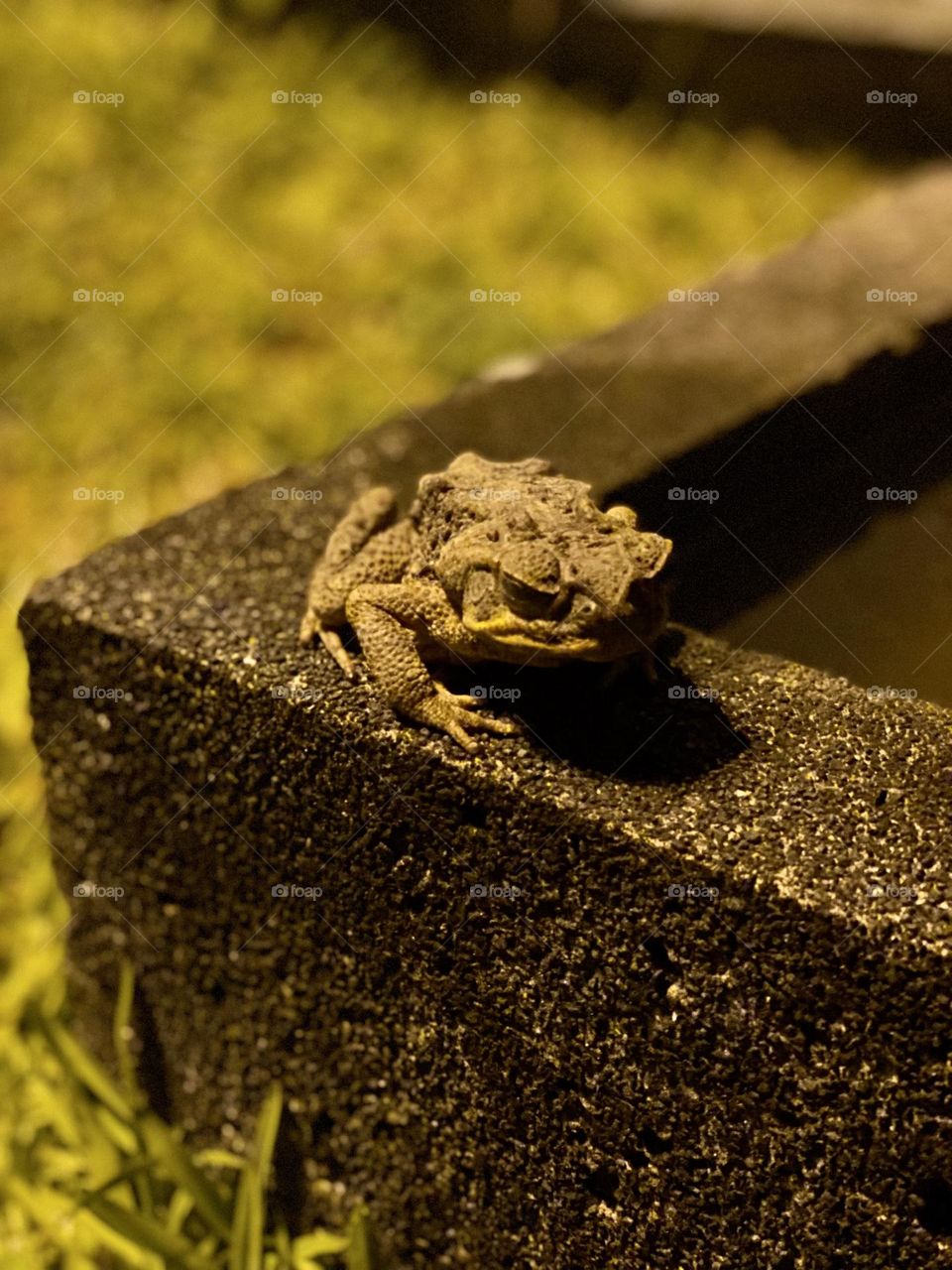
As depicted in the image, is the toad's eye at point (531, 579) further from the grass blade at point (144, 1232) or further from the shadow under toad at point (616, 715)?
the grass blade at point (144, 1232)

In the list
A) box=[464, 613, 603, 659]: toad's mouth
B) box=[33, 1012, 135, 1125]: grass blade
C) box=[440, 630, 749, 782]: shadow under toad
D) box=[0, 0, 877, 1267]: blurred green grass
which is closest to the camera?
box=[464, 613, 603, 659]: toad's mouth

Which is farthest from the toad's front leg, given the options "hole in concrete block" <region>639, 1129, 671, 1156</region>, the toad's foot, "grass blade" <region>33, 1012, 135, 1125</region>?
"grass blade" <region>33, 1012, 135, 1125</region>

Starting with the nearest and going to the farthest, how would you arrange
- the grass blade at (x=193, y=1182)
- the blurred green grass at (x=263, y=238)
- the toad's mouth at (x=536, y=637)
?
1. the toad's mouth at (x=536, y=637)
2. the grass blade at (x=193, y=1182)
3. the blurred green grass at (x=263, y=238)

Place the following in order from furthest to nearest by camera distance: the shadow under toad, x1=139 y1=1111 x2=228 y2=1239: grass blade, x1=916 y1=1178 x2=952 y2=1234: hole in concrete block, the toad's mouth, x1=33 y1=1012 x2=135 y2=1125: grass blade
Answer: x1=33 y1=1012 x2=135 y2=1125: grass blade, x1=139 y1=1111 x2=228 y2=1239: grass blade, the shadow under toad, the toad's mouth, x1=916 y1=1178 x2=952 y2=1234: hole in concrete block

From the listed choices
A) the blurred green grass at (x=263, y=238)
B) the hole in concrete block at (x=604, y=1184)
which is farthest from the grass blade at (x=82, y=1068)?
the hole in concrete block at (x=604, y=1184)

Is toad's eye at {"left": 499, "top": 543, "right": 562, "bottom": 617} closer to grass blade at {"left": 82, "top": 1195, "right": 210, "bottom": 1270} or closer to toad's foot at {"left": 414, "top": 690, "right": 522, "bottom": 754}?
toad's foot at {"left": 414, "top": 690, "right": 522, "bottom": 754}

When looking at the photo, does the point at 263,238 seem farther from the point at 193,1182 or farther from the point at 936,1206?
the point at 936,1206
